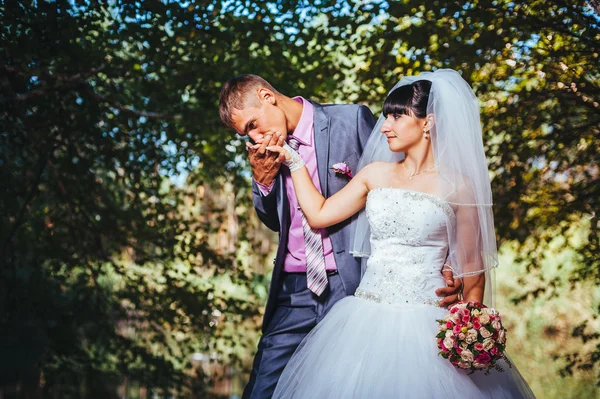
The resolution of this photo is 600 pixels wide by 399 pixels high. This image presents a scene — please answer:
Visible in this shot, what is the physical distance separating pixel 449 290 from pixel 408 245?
0.79 feet

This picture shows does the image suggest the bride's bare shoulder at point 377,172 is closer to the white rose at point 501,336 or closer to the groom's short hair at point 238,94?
the groom's short hair at point 238,94

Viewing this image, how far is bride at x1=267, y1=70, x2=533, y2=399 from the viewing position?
2.44 meters

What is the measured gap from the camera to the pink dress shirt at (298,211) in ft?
9.83

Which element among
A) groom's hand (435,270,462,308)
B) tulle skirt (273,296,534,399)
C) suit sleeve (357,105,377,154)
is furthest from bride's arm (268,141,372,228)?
groom's hand (435,270,462,308)

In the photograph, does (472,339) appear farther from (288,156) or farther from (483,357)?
(288,156)

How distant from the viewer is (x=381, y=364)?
2.42 meters

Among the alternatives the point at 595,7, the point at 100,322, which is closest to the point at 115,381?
the point at 100,322

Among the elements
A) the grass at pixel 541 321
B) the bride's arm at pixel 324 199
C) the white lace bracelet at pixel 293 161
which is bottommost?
the grass at pixel 541 321

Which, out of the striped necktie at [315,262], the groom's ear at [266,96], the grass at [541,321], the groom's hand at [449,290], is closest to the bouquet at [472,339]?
the groom's hand at [449,290]

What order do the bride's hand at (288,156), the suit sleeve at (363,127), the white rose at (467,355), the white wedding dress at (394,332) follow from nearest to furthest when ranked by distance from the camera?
the white rose at (467,355)
the white wedding dress at (394,332)
the bride's hand at (288,156)
the suit sleeve at (363,127)

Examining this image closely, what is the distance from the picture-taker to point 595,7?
3.05 meters

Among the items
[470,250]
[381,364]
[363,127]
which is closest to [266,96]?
[363,127]

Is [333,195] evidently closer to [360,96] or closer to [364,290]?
[364,290]

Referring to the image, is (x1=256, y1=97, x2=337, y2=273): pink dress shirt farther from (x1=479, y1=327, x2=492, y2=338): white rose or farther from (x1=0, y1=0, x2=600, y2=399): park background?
(x1=0, y1=0, x2=600, y2=399): park background
